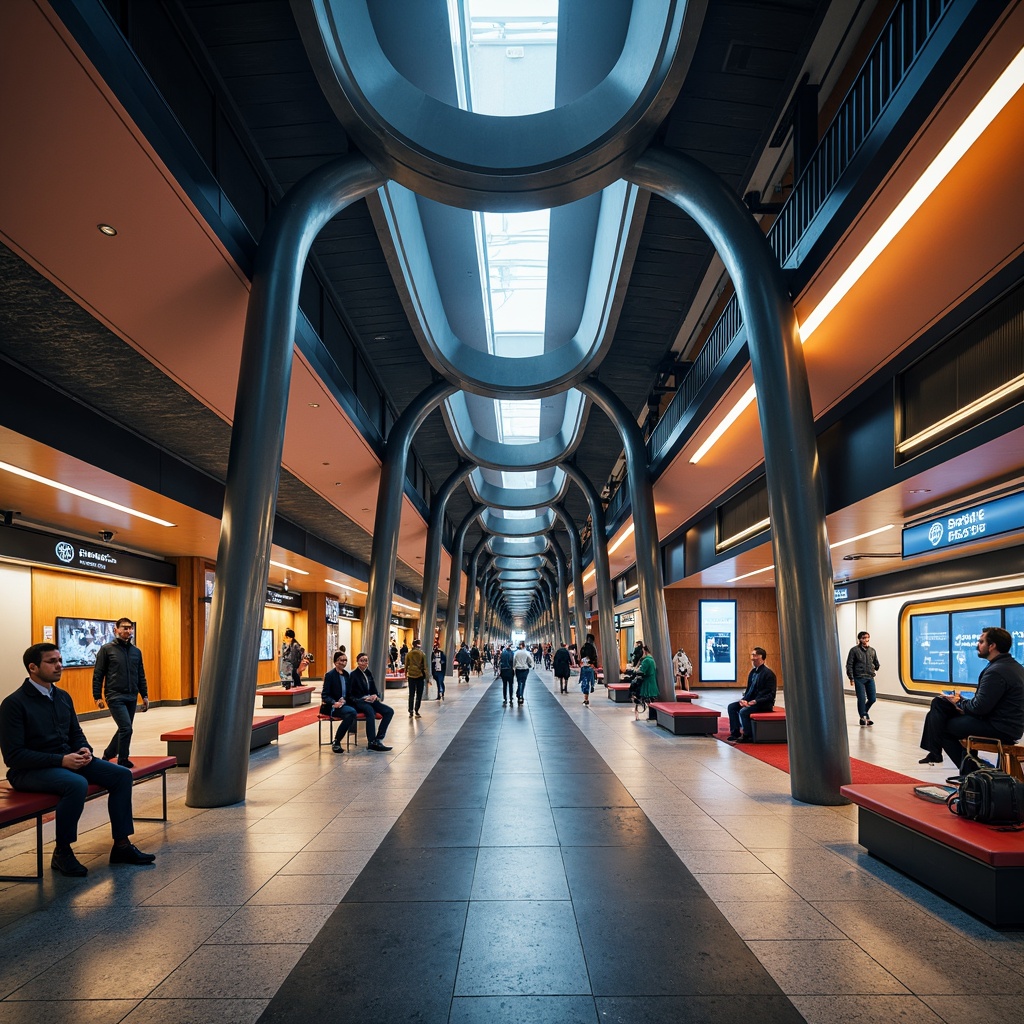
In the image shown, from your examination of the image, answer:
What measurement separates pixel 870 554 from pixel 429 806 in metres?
12.3

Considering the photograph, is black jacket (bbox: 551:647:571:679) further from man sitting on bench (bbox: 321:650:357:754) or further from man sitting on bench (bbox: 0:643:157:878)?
man sitting on bench (bbox: 0:643:157:878)

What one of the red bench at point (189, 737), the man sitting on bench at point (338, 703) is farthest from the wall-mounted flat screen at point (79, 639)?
the man sitting on bench at point (338, 703)

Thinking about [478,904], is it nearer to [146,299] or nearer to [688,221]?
[146,299]

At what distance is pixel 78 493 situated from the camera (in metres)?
12.4

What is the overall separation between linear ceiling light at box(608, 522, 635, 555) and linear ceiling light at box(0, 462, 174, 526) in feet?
43.7

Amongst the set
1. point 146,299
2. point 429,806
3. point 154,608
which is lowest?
point 429,806

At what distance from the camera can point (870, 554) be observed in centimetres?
1628

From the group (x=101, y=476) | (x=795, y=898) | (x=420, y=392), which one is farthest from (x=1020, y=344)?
(x=420, y=392)

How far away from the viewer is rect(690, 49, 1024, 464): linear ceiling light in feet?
15.9

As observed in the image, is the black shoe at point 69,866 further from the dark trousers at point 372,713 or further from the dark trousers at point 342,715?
the dark trousers at point 372,713

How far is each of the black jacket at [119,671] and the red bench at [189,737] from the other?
2.82 feet

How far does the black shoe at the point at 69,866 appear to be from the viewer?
17.1 feet

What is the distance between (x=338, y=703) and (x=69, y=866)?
6.23 meters

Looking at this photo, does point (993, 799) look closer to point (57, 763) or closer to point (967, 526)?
point (967, 526)
